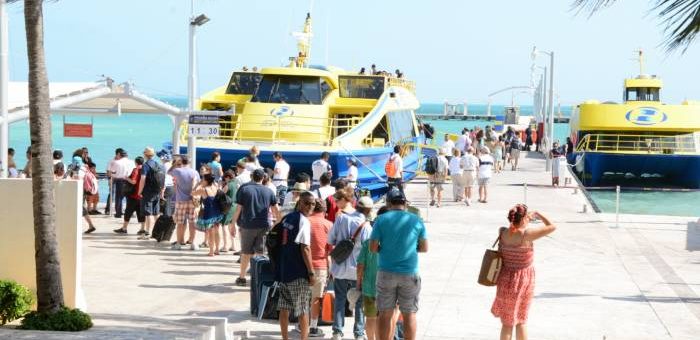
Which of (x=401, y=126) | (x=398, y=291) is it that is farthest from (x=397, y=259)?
(x=401, y=126)

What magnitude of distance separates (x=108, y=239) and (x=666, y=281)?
862 centimetres

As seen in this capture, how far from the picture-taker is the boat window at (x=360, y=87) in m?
29.5

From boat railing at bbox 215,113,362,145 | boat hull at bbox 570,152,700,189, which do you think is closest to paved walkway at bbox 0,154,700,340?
boat railing at bbox 215,113,362,145

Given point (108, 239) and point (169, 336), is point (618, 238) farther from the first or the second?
point (169, 336)

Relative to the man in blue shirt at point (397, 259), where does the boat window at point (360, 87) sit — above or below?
above

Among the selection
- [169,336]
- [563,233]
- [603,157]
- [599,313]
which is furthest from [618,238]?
[603,157]

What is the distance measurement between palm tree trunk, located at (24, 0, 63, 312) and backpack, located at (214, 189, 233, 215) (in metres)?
5.98

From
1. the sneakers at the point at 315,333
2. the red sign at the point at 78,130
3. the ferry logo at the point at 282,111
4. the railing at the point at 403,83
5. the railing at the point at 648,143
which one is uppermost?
the railing at the point at 403,83

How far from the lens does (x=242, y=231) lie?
13398 mm

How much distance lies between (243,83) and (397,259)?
21.5 m

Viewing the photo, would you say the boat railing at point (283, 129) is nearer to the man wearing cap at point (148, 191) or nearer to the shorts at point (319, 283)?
the man wearing cap at point (148, 191)

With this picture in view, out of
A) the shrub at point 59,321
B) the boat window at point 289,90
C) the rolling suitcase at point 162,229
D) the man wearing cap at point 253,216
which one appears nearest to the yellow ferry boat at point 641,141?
the boat window at point 289,90

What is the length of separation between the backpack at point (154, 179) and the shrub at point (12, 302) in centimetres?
737

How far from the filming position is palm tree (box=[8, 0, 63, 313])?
385 inches
